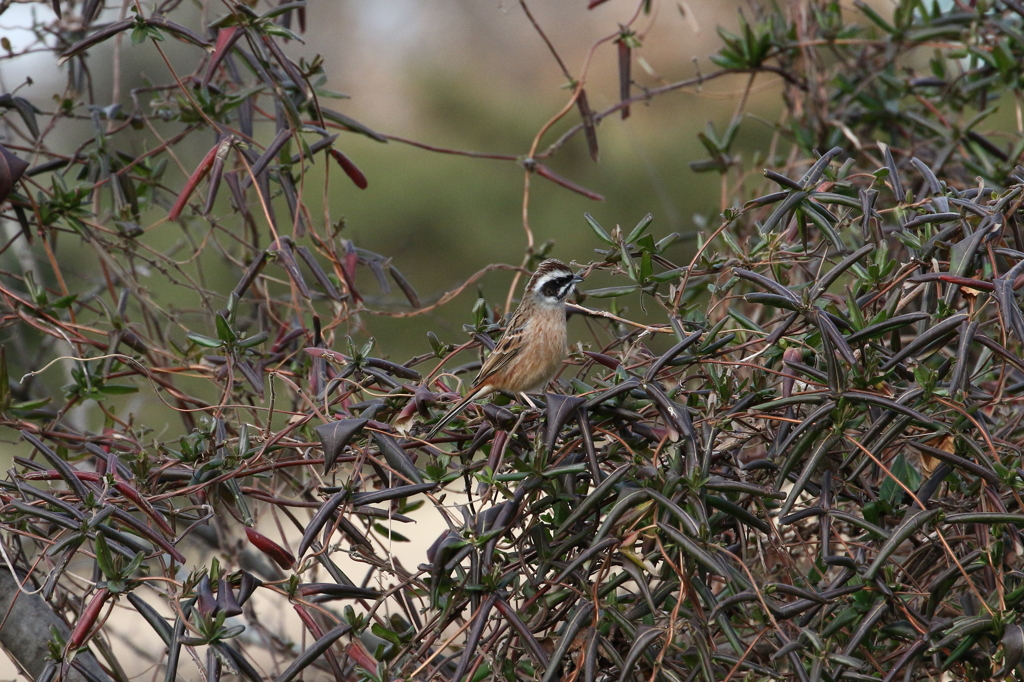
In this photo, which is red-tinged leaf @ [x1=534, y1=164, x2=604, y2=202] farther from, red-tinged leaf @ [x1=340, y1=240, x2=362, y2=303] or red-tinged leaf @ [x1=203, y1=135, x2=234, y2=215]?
red-tinged leaf @ [x1=203, y1=135, x2=234, y2=215]

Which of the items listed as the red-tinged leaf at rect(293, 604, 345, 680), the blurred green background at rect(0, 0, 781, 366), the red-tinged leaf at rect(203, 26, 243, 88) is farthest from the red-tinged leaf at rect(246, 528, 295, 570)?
the blurred green background at rect(0, 0, 781, 366)

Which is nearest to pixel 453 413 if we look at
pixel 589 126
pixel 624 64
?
pixel 589 126

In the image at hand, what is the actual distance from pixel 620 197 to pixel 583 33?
14.7 feet

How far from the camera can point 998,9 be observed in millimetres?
3855

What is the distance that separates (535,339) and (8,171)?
1825 mm

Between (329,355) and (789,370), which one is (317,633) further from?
(789,370)

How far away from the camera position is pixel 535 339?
351 cm

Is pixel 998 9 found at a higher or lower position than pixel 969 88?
higher

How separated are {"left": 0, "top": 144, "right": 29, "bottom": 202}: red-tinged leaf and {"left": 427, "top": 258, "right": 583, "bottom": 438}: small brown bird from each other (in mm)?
1477

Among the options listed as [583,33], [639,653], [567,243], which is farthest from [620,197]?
[639,653]

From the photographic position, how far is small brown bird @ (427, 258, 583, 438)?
3.12 metres

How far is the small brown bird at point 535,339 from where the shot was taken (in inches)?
123

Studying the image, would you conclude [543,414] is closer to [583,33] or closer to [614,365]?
[614,365]

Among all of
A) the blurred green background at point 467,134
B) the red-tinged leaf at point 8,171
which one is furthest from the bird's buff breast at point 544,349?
the blurred green background at point 467,134
